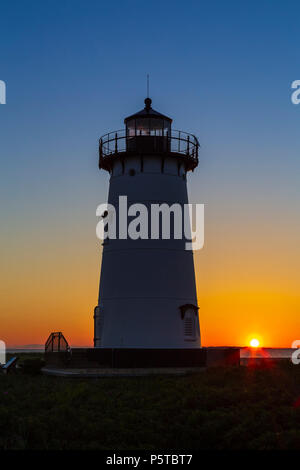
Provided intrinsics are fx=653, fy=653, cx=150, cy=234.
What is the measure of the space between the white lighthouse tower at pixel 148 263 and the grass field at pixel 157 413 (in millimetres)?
5446

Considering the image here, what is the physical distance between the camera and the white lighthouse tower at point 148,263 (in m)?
32.9

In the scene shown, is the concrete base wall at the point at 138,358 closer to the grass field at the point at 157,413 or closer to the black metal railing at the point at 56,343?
the black metal railing at the point at 56,343

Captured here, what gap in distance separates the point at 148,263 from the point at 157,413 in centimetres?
1291

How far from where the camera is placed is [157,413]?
2130 centimetres

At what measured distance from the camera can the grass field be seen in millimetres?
18297

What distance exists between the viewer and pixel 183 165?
35.8m

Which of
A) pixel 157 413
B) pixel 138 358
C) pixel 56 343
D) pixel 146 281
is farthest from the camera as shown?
pixel 56 343

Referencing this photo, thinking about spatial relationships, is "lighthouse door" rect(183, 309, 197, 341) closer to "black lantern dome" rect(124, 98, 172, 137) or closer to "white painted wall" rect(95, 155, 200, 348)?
"white painted wall" rect(95, 155, 200, 348)

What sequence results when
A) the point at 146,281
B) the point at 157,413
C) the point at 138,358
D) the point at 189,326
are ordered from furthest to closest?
the point at 189,326 → the point at 146,281 → the point at 138,358 → the point at 157,413

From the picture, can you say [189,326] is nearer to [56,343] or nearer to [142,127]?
[56,343]

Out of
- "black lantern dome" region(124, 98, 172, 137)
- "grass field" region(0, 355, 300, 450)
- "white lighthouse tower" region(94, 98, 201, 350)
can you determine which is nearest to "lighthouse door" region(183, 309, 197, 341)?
"white lighthouse tower" region(94, 98, 201, 350)

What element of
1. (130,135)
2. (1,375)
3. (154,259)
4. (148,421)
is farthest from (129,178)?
(148,421)

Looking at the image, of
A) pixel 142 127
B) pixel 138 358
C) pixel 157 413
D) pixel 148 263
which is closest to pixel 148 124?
pixel 142 127
